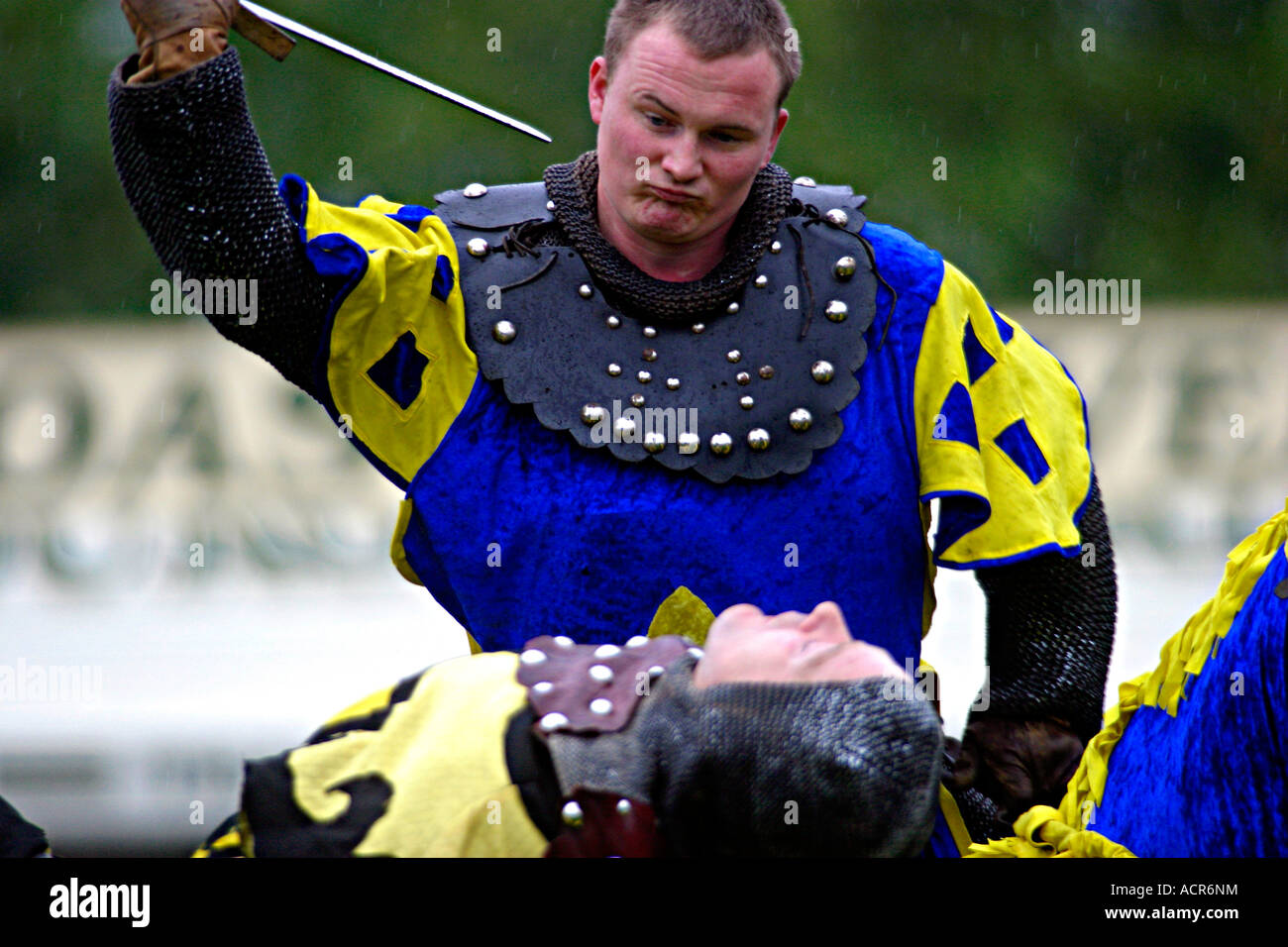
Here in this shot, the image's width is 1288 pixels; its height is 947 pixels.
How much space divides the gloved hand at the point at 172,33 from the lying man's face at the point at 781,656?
3.28 feet

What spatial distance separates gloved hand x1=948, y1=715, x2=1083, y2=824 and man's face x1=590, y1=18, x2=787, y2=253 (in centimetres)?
87

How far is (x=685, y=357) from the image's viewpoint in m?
2.45

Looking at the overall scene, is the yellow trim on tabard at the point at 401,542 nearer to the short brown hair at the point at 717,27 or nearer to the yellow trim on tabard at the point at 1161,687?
the short brown hair at the point at 717,27

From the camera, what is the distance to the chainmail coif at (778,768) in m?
1.55

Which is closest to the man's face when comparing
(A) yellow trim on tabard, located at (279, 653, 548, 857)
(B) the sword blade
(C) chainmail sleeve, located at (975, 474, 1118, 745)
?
(B) the sword blade

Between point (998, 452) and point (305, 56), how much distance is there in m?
5.91

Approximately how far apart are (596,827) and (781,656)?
0.23 m

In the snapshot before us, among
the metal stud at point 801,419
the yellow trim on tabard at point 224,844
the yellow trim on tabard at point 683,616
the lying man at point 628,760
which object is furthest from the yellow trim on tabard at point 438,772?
the metal stud at point 801,419

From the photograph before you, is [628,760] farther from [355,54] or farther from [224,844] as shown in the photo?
[355,54]

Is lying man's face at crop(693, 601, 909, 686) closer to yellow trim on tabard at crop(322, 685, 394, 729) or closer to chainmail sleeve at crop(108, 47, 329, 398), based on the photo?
yellow trim on tabard at crop(322, 685, 394, 729)

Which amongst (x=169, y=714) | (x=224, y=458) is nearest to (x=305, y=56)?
(x=224, y=458)

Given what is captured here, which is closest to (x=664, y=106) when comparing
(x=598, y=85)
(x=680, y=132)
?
(x=680, y=132)

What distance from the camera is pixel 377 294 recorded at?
234cm

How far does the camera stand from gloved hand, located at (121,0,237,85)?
6.86 feet
